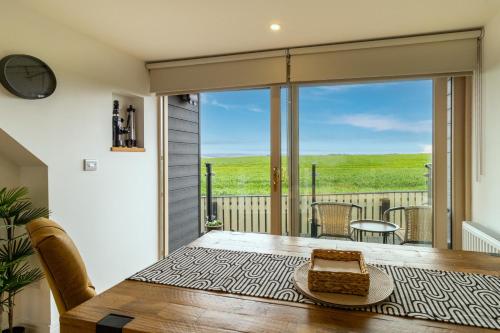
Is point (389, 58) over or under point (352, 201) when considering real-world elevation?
over

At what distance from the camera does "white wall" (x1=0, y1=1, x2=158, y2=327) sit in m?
2.04

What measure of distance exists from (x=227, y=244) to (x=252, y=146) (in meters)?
1.75

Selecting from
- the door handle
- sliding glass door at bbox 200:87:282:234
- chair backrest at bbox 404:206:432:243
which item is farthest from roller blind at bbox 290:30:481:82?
chair backrest at bbox 404:206:432:243

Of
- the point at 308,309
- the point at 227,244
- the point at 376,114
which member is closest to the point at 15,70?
the point at 227,244

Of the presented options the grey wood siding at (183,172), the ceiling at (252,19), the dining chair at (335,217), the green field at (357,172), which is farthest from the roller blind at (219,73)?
the dining chair at (335,217)

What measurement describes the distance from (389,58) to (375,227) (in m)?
1.53

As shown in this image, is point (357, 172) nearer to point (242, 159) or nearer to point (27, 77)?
point (242, 159)

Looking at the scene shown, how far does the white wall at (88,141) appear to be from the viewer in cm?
204

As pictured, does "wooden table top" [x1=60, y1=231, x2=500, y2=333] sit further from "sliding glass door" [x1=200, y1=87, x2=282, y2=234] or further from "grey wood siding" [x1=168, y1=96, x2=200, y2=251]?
"grey wood siding" [x1=168, y1=96, x2=200, y2=251]

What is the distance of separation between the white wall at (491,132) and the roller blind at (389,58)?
15cm

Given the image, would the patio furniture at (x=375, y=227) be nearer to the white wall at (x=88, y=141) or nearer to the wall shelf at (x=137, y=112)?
the white wall at (x=88, y=141)

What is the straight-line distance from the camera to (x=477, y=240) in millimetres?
2240

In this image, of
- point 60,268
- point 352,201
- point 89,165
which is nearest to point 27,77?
point 89,165

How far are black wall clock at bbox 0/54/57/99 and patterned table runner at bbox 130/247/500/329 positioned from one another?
1505 mm
